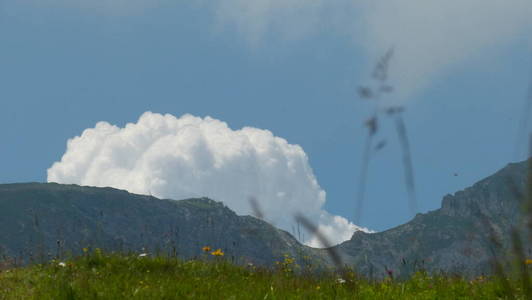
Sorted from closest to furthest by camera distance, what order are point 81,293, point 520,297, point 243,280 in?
point 81,293
point 520,297
point 243,280

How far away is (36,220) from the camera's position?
9.23 metres

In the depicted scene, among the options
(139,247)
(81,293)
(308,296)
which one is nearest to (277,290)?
(308,296)

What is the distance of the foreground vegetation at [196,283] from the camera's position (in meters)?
8.10

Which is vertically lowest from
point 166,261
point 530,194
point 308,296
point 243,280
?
point 530,194

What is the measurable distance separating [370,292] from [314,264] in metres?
2.25

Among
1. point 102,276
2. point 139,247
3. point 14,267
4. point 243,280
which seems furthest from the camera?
point 139,247

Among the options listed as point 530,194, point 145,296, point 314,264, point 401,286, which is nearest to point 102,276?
point 145,296

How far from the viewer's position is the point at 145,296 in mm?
7863

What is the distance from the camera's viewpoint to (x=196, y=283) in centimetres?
905

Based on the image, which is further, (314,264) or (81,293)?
(314,264)

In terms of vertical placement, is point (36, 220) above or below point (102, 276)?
above

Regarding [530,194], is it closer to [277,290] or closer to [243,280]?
[277,290]

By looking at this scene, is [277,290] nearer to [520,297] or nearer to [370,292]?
[370,292]

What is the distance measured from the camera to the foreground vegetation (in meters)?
8.10
